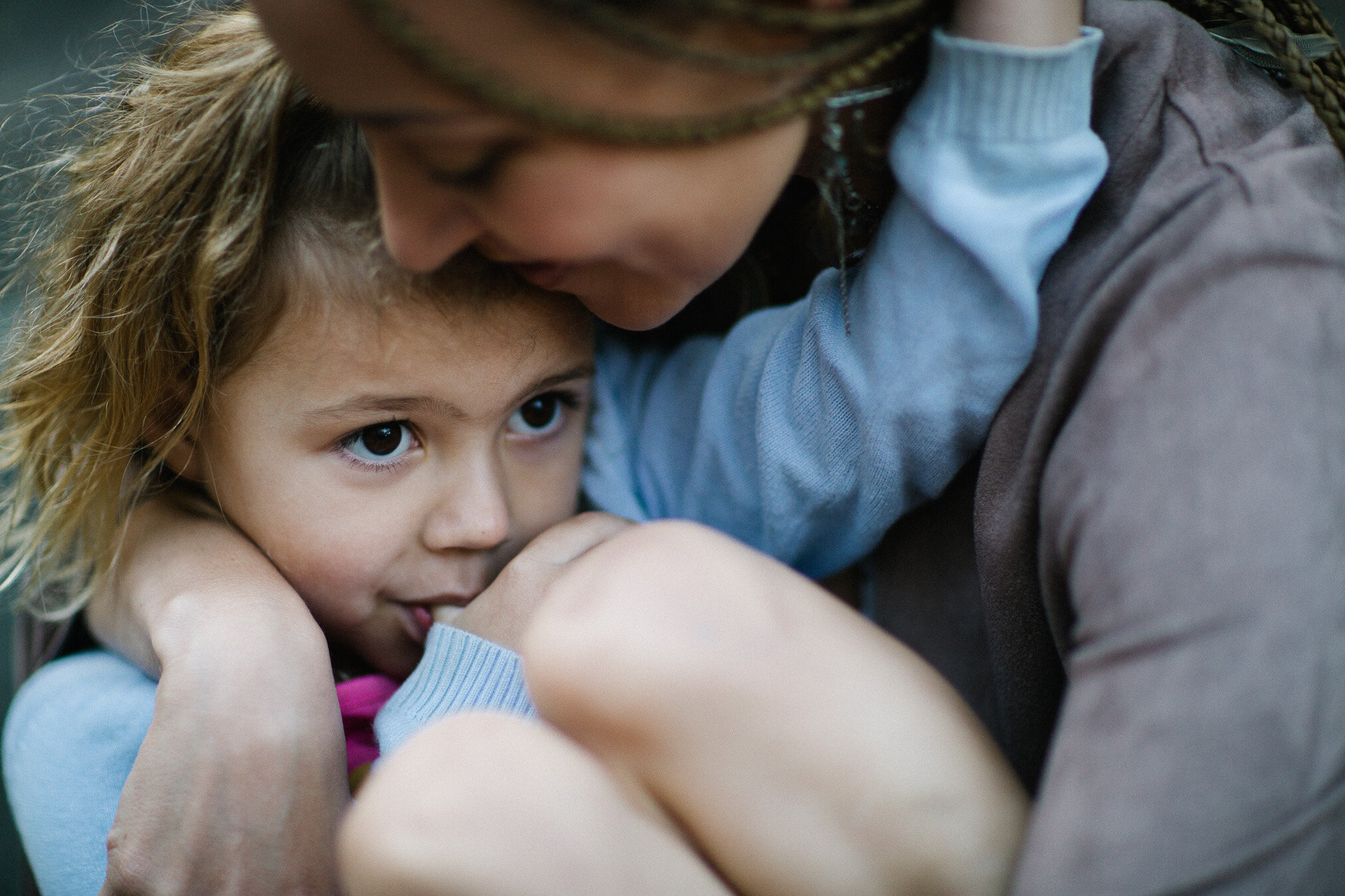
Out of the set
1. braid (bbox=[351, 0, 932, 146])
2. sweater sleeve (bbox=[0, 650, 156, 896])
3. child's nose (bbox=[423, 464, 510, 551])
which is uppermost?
braid (bbox=[351, 0, 932, 146])

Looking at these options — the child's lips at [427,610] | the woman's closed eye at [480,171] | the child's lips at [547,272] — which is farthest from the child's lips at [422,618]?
the woman's closed eye at [480,171]

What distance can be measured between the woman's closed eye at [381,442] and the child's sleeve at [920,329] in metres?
0.29

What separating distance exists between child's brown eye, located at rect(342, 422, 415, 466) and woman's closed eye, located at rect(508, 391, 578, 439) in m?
0.11

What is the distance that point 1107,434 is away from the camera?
0.54m

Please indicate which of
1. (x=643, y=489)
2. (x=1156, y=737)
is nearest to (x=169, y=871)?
(x=643, y=489)

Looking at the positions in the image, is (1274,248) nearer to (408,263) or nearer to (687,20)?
(687,20)

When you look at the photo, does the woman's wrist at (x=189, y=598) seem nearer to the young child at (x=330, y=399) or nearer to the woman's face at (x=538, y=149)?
the young child at (x=330, y=399)

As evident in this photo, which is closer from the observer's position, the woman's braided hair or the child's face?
the woman's braided hair

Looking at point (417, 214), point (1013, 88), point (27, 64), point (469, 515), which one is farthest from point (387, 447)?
point (27, 64)

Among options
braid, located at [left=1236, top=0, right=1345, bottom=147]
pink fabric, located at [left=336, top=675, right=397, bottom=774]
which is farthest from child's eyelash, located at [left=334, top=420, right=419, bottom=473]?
braid, located at [left=1236, top=0, right=1345, bottom=147]

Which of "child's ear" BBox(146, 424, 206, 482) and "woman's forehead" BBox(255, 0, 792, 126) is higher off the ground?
"woman's forehead" BBox(255, 0, 792, 126)

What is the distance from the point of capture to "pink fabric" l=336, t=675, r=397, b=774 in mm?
846

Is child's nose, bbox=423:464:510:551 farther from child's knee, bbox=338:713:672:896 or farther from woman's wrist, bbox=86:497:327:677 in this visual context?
child's knee, bbox=338:713:672:896

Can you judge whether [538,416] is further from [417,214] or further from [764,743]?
[764,743]
